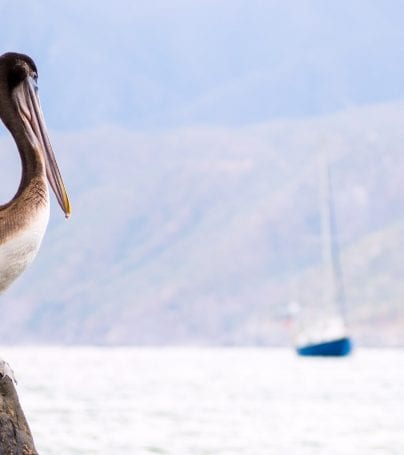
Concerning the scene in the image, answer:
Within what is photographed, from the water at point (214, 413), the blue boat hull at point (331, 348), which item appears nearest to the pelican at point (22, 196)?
the water at point (214, 413)

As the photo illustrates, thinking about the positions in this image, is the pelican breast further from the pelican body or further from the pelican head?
the pelican head

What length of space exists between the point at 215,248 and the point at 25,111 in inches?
5774

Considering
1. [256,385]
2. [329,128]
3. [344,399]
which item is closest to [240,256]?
[329,128]

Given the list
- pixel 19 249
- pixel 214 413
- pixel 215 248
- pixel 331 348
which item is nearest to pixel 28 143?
pixel 19 249

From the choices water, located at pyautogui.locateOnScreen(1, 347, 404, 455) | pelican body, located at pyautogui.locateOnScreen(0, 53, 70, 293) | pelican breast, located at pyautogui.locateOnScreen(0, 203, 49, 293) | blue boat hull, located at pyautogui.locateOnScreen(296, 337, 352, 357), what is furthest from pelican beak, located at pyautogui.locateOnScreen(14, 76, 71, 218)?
blue boat hull, located at pyautogui.locateOnScreen(296, 337, 352, 357)

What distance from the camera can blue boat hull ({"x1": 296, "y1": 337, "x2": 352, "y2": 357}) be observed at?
8038cm

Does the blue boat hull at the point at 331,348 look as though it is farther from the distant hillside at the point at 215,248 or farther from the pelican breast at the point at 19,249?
the pelican breast at the point at 19,249

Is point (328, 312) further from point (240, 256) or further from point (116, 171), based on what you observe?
point (116, 171)

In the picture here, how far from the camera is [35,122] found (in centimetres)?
565

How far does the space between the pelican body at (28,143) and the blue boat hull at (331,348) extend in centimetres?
7519

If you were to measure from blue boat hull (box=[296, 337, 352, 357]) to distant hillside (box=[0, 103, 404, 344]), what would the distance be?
49479 millimetres

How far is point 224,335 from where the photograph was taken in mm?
143750

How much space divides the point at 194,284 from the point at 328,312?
6027 cm

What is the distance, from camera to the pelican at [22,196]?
527cm
